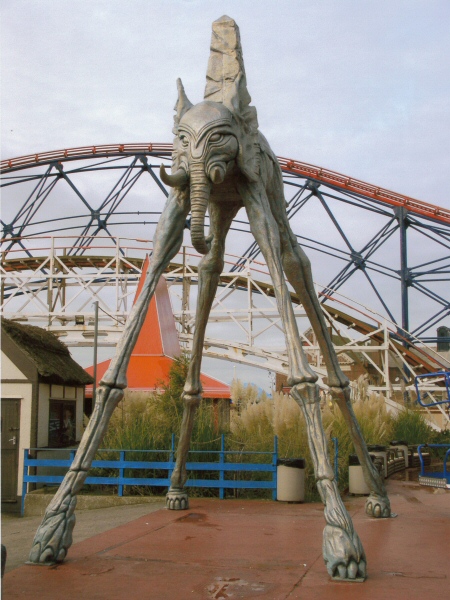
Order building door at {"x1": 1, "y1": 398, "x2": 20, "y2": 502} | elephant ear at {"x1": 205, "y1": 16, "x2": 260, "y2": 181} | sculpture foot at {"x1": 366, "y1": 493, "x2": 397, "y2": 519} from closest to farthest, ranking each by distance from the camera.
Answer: elephant ear at {"x1": 205, "y1": 16, "x2": 260, "y2": 181} < sculpture foot at {"x1": 366, "y1": 493, "x2": 397, "y2": 519} < building door at {"x1": 1, "y1": 398, "x2": 20, "y2": 502}

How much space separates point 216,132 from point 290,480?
4.55 metres

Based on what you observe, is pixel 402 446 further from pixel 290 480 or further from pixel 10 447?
pixel 10 447

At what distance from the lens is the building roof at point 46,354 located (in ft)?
35.6

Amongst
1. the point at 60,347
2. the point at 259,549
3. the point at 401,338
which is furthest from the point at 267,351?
the point at 259,549

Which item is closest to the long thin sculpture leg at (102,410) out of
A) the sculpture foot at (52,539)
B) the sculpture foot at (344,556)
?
the sculpture foot at (52,539)

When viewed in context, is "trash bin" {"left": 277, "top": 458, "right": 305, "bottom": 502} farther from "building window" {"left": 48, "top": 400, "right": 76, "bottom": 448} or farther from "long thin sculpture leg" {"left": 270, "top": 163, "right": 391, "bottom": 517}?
"building window" {"left": 48, "top": 400, "right": 76, "bottom": 448}

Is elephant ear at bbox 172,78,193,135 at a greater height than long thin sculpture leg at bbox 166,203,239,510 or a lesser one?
greater

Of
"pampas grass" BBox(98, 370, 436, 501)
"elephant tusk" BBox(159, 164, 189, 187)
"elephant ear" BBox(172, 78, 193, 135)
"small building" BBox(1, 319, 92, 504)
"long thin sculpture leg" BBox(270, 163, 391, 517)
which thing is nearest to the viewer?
"elephant tusk" BBox(159, 164, 189, 187)

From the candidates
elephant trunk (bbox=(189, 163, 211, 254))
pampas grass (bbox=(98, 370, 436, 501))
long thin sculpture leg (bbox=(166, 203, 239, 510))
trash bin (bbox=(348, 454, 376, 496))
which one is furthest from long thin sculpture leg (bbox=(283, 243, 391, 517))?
trash bin (bbox=(348, 454, 376, 496))

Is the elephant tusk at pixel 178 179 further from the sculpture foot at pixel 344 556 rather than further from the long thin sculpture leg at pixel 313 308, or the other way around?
the sculpture foot at pixel 344 556

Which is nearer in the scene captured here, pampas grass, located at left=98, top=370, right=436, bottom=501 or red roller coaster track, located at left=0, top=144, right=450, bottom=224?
pampas grass, located at left=98, top=370, right=436, bottom=501

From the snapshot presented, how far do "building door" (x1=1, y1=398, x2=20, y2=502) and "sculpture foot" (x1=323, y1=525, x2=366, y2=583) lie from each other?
7283 mm

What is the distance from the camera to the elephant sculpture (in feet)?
14.4

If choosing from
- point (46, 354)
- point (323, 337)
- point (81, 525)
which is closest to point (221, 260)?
point (323, 337)
